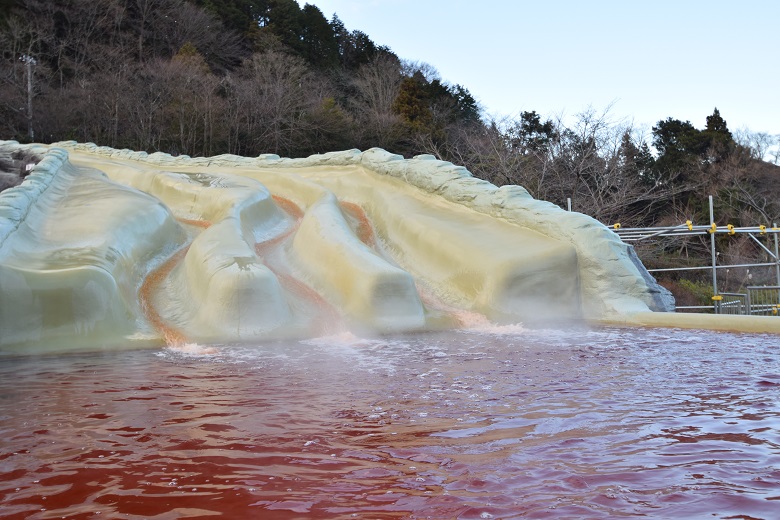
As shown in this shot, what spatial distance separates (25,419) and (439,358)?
7.77 feet

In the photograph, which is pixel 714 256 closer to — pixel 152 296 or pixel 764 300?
pixel 764 300

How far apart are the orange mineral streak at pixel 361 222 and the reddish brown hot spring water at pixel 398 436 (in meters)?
3.55

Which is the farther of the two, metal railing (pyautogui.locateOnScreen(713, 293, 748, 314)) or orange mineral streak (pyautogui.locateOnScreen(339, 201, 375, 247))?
metal railing (pyautogui.locateOnScreen(713, 293, 748, 314))

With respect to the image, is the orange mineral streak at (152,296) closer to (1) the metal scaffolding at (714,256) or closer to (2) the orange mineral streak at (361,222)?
(2) the orange mineral streak at (361,222)

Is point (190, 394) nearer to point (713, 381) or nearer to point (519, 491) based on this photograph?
point (519, 491)

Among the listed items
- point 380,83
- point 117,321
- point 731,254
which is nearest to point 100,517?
point 117,321

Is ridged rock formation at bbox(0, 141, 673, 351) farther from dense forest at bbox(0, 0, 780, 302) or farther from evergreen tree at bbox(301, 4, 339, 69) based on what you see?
evergreen tree at bbox(301, 4, 339, 69)

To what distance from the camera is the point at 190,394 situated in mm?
3408

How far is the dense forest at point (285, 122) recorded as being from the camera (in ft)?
57.0

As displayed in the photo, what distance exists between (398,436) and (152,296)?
3.99 m

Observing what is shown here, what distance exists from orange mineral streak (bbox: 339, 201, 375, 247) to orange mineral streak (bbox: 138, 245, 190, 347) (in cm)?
193

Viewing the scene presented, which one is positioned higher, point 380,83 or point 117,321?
point 380,83

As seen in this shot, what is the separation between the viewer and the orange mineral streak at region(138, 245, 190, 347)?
529 cm

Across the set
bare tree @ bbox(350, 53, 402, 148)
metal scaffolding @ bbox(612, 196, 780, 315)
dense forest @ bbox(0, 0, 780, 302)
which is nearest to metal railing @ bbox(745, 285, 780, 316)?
metal scaffolding @ bbox(612, 196, 780, 315)
